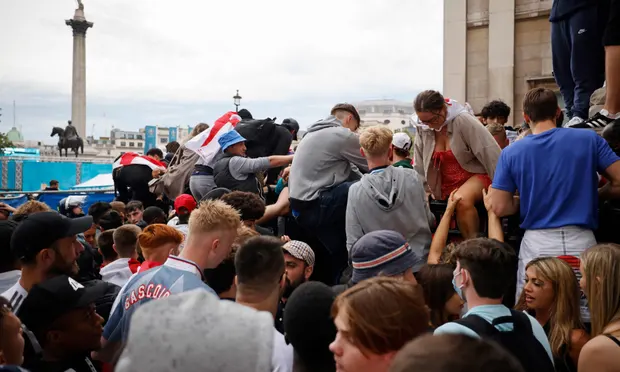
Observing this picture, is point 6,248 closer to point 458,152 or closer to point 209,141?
point 209,141

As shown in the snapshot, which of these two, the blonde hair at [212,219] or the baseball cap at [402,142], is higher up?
the baseball cap at [402,142]

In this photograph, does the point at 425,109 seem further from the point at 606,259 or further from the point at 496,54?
the point at 496,54

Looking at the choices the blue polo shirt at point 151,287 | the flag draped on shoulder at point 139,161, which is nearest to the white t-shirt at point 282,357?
the blue polo shirt at point 151,287

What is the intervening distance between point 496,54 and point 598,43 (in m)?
Result: 6.47

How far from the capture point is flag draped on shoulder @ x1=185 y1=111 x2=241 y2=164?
731 centimetres

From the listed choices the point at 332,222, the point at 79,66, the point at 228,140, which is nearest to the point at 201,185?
the point at 228,140

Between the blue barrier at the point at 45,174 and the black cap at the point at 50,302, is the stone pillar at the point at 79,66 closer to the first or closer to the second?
the blue barrier at the point at 45,174

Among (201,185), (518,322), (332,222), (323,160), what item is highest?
(323,160)

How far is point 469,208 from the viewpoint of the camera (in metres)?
5.15

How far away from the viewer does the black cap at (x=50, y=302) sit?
3344 mm

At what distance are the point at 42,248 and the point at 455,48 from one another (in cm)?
1108

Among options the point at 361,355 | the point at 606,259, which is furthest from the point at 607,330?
the point at 361,355

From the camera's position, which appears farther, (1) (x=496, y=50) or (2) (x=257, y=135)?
(1) (x=496, y=50)

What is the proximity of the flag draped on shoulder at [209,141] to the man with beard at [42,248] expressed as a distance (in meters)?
3.13
